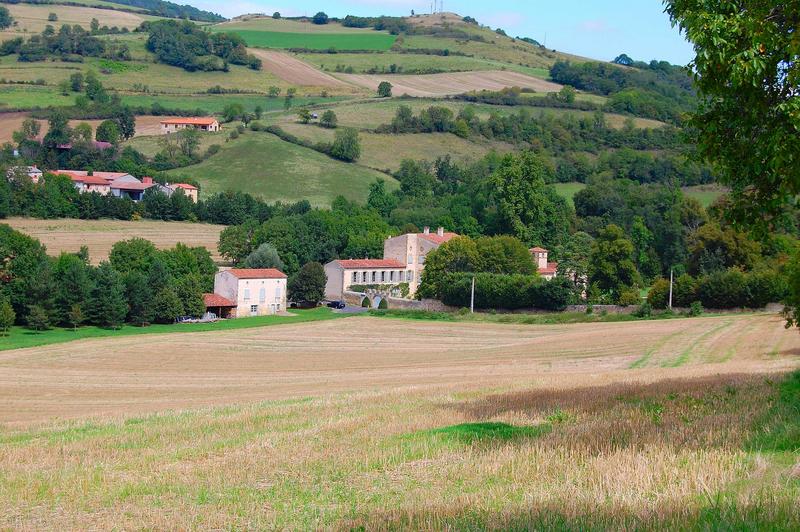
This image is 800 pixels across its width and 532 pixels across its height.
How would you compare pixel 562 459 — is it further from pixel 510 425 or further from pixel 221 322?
pixel 221 322

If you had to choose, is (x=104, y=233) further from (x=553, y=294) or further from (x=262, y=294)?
(x=553, y=294)

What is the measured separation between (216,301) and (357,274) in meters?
18.7

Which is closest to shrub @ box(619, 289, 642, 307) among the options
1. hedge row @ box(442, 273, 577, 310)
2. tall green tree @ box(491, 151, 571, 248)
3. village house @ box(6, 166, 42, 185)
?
hedge row @ box(442, 273, 577, 310)

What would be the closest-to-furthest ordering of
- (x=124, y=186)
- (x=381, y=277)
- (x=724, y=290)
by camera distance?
(x=724, y=290)
(x=381, y=277)
(x=124, y=186)

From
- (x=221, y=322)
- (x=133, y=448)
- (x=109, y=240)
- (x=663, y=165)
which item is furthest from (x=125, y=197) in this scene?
(x=133, y=448)

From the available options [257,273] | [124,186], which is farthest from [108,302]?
[124,186]

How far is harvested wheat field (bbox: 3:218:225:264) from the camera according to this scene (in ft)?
311

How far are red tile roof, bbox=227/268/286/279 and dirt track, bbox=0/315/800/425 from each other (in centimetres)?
1767

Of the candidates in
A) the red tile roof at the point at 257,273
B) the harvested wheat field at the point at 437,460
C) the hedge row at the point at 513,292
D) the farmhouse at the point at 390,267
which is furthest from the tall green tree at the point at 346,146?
the harvested wheat field at the point at 437,460

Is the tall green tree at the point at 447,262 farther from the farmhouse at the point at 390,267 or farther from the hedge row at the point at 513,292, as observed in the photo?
the farmhouse at the point at 390,267

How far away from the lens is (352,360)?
5078 centimetres

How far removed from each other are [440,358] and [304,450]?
35.7m

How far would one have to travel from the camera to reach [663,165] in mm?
140625

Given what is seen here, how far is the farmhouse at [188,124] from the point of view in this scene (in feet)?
487
